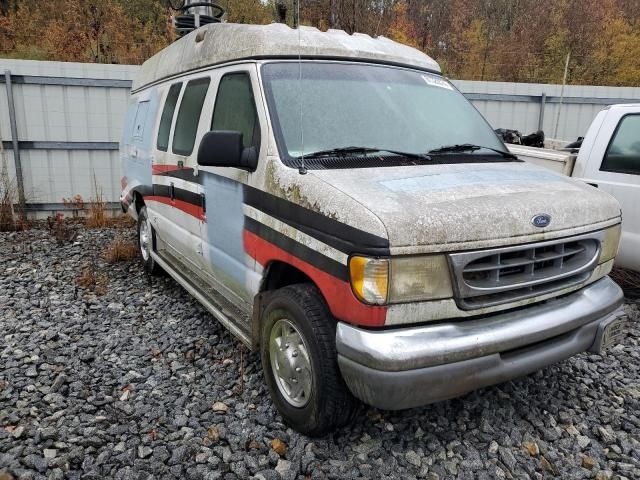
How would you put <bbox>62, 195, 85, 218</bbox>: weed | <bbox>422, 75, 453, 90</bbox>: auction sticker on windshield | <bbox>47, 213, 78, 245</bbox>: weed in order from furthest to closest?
<bbox>62, 195, 85, 218</bbox>: weed
<bbox>47, 213, 78, 245</bbox>: weed
<bbox>422, 75, 453, 90</bbox>: auction sticker on windshield

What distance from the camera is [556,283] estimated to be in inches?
116

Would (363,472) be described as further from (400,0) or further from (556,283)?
(400,0)

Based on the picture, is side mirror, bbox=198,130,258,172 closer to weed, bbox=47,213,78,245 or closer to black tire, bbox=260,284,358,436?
black tire, bbox=260,284,358,436

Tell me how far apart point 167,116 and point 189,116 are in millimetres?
Result: 675

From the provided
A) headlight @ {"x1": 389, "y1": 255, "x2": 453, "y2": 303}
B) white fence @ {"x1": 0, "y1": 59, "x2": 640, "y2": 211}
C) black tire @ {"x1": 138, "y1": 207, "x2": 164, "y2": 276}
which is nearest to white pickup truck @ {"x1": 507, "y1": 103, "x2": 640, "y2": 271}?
headlight @ {"x1": 389, "y1": 255, "x2": 453, "y2": 303}

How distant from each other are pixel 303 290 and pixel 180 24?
5.11m

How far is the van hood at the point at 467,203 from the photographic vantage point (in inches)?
97.9

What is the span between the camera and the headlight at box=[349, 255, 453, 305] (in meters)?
2.44

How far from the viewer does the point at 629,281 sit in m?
5.46

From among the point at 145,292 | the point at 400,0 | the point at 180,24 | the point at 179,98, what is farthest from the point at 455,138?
the point at 400,0

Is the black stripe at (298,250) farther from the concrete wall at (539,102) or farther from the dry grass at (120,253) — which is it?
the concrete wall at (539,102)

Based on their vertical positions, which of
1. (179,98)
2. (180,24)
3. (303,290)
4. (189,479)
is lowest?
(189,479)

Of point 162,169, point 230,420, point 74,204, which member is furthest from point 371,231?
point 74,204

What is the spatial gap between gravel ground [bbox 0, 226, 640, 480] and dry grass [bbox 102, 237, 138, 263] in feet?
6.55
